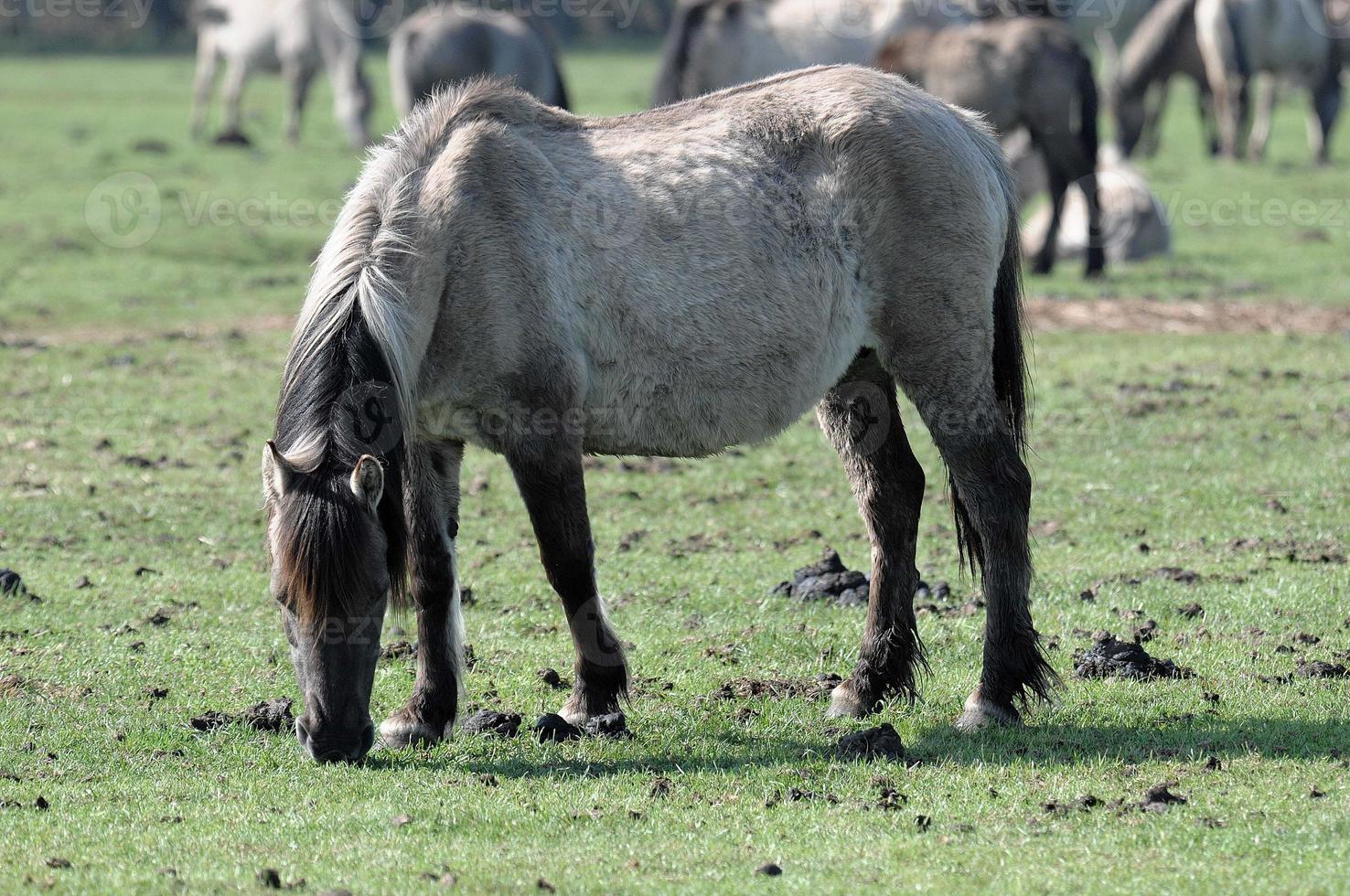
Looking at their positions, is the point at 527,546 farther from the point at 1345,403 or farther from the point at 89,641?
the point at 1345,403

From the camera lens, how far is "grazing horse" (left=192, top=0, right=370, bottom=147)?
27.0m

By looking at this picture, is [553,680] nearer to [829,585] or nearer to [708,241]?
[829,585]

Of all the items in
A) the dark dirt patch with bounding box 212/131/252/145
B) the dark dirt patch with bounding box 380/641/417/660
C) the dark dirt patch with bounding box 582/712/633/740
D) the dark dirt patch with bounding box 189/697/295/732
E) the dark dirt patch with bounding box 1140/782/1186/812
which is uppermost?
the dark dirt patch with bounding box 1140/782/1186/812

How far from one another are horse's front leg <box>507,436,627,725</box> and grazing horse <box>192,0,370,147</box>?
22199 mm

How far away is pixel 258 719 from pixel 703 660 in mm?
1817

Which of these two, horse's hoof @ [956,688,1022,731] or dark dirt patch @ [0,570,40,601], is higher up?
horse's hoof @ [956,688,1022,731]

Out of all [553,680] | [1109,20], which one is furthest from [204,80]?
[553,680]

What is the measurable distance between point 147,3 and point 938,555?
42.8 m

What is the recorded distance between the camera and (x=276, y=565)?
491cm

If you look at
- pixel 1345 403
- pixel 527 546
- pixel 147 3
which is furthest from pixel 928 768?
pixel 147 3

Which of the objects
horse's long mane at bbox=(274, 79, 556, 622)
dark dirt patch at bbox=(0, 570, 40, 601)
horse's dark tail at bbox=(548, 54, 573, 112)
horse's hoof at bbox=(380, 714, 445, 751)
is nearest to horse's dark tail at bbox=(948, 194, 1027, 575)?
horse's hoof at bbox=(380, 714, 445, 751)

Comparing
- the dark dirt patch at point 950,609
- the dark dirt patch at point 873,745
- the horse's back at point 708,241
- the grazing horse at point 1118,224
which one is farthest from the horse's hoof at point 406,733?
the grazing horse at point 1118,224

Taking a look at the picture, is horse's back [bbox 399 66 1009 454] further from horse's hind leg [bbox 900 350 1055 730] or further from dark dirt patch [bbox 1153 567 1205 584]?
dark dirt patch [bbox 1153 567 1205 584]

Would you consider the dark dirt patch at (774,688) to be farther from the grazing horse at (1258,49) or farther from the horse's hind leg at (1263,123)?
the horse's hind leg at (1263,123)
